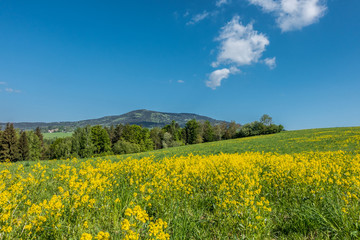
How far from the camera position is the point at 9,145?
48.7 m

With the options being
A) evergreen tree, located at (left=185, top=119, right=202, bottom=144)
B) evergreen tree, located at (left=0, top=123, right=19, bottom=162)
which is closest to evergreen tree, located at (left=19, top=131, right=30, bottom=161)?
evergreen tree, located at (left=0, top=123, right=19, bottom=162)

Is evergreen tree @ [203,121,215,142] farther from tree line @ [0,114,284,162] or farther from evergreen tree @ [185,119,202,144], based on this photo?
evergreen tree @ [185,119,202,144]

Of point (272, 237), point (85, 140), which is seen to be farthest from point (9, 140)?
point (272, 237)

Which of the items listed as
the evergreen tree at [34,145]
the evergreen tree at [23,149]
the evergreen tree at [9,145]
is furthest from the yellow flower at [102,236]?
the evergreen tree at [34,145]

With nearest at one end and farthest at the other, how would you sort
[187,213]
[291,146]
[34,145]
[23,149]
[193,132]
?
[187,213] < [291,146] < [23,149] < [34,145] < [193,132]

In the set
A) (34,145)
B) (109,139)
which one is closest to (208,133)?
(109,139)

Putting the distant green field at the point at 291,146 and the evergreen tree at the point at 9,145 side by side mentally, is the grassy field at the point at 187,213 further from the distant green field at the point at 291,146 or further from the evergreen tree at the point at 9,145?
the evergreen tree at the point at 9,145

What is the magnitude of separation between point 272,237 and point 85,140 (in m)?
57.6

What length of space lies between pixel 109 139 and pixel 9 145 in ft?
84.1

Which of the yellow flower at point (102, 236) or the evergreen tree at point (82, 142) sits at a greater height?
the yellow flower at point (102, 236)

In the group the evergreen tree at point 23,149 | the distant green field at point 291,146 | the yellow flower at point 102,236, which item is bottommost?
the evergreen tree at point 23,149

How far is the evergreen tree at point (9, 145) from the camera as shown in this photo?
4703cm

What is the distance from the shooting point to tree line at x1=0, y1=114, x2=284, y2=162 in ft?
165

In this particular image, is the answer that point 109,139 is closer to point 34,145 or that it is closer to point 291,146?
point 34,145
